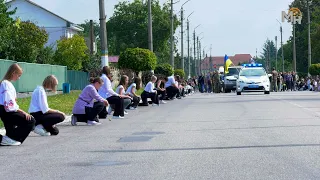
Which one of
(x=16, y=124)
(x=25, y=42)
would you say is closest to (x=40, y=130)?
(x=16, y=124)

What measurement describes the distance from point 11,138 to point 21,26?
176 feet

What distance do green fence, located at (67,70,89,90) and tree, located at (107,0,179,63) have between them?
50.0 m

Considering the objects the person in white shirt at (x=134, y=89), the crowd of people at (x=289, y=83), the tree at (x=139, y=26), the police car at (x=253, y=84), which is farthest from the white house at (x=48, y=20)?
the person in white shirt at (x=134, y=89)

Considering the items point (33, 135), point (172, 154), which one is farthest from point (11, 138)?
point (172, 154)

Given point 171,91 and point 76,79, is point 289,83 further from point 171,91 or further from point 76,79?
point 171,91

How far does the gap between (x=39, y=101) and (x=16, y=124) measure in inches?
72.8

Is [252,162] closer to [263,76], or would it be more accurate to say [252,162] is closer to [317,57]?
[263,76]

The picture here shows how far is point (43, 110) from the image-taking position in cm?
1770

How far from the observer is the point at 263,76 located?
163ft

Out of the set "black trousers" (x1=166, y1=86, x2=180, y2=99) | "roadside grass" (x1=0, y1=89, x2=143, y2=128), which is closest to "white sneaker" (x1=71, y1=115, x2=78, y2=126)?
"roadside grass" (x1=0, y1=89, x2=143, y2=128)

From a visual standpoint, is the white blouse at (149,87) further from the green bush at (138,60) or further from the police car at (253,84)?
the green bush at (138,60)

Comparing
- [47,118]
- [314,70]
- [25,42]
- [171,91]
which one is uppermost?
[25,42]

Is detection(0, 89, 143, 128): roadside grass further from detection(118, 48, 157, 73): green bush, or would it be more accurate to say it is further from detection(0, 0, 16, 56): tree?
detection(0, 0, 16, 56): tree

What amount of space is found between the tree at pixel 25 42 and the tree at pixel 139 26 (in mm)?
50493
